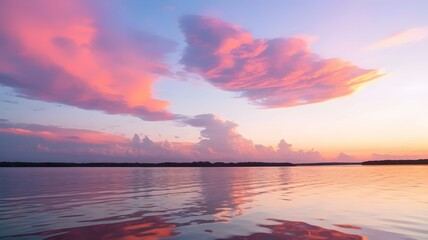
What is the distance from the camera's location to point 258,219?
20.8 meters

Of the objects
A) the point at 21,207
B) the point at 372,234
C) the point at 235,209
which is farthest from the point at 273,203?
the point at 21,207

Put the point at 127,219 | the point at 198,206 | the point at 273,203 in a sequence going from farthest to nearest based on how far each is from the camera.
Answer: the point at 273,203 → the point at 198,206 → the point at 127,219

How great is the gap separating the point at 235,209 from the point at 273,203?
5490 mm

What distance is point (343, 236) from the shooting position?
52.9ft

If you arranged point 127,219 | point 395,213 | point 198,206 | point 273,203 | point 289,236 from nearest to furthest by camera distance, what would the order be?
1. point 289,236
2. point 127,219
3. point 395,213
4. point 198,206
5. point 273,203

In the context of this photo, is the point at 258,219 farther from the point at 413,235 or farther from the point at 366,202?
the point at 366,202

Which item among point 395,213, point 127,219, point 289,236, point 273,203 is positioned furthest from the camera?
point 273,203

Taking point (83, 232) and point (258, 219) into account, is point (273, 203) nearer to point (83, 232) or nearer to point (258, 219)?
point (258, 219)

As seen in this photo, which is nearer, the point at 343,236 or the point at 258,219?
the point at 343,236

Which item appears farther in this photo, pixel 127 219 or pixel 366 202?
pixel 366 202

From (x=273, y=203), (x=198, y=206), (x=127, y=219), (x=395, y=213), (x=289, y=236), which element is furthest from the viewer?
(x=273, y=203)

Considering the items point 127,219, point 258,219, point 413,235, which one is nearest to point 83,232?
point 127,219

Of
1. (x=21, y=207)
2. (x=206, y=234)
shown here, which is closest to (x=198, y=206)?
(x=206, y=234)

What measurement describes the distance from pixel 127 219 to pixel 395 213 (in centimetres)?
1910
